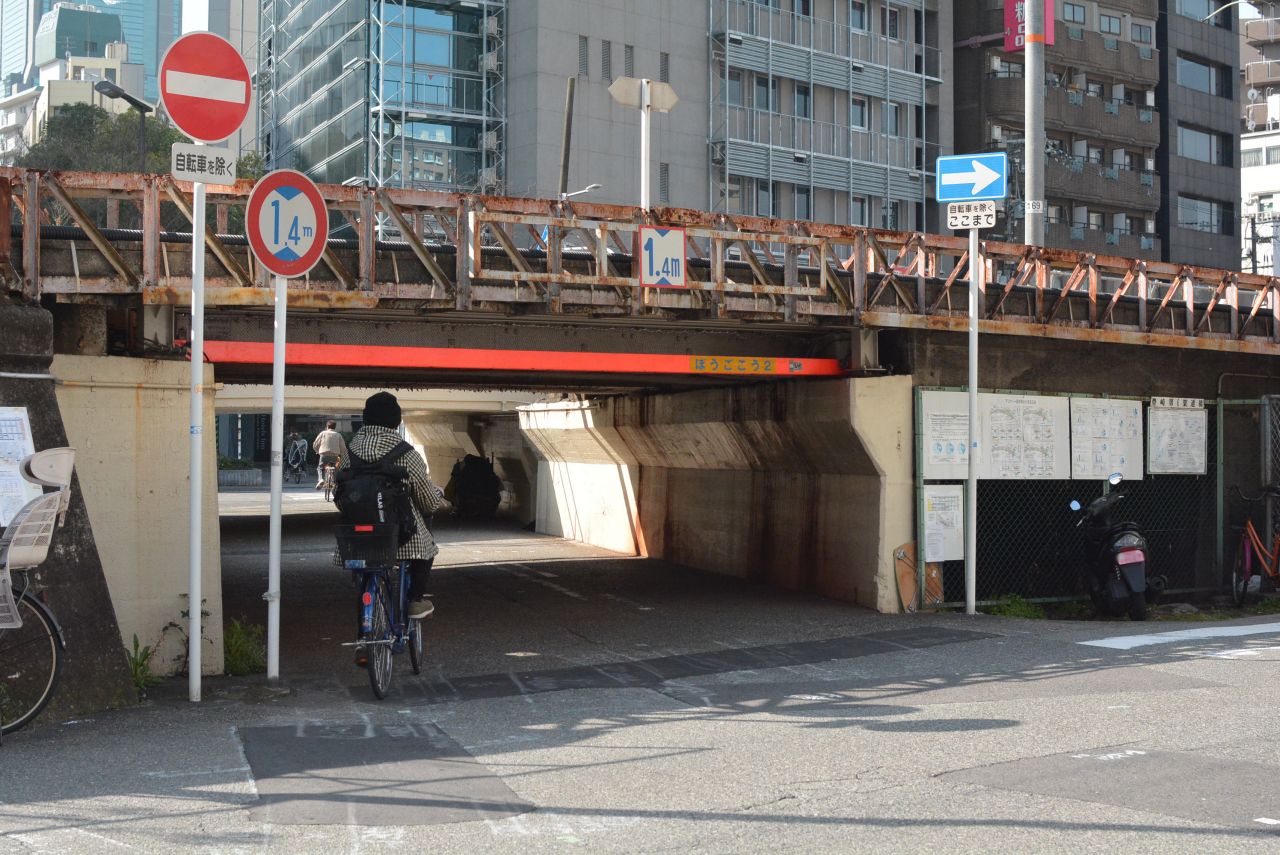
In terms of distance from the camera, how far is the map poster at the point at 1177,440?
15.9 m

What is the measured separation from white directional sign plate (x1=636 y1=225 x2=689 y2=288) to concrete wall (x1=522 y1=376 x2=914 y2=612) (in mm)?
2679

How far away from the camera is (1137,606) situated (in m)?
13.6

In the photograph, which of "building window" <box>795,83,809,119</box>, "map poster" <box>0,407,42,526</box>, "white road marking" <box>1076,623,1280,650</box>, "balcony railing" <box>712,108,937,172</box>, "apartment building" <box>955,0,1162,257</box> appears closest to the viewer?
"map poster" <box>0,407,42,526</box>

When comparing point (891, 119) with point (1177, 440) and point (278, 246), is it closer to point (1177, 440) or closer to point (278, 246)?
point (1177, 440)

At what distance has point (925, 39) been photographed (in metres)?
52.8

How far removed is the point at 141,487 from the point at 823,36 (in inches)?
1707

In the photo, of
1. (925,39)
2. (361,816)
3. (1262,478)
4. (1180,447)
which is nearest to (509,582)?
(1180,447)

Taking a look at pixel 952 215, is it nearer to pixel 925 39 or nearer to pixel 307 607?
pixel 307 607

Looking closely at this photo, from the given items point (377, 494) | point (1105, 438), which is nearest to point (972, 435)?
point (1105, 438)

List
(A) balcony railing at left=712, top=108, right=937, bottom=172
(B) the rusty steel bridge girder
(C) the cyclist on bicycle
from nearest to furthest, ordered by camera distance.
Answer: (B) the rusty steel bridge girder → (C) the cyclist on bicycle → (A) balcony railing at left=712, top=108, right=937, bottom=172

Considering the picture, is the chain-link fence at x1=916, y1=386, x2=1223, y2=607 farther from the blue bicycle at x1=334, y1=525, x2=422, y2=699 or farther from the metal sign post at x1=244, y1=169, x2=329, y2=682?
the metal sign post at x1=244, y1=169, x2=329, y2=682

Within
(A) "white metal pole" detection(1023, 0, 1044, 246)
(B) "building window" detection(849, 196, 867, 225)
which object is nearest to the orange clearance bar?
(A) "white metal pole" detection(1023, 0, 1044, 246)

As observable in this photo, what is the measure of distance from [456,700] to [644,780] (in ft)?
8.50

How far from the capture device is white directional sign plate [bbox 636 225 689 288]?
11555mm
